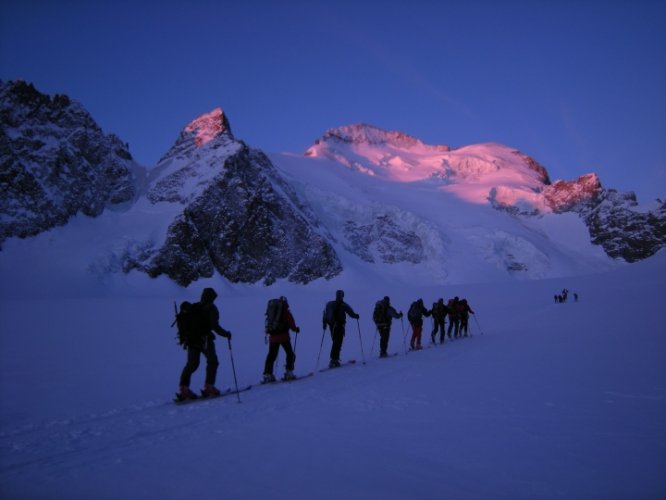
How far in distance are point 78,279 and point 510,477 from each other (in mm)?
Answer: 55419

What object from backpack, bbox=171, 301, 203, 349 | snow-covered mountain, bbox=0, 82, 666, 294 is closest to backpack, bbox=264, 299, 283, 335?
backpack, bbox=171, 301, 203, 349

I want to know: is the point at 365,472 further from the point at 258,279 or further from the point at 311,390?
the point at 258,279

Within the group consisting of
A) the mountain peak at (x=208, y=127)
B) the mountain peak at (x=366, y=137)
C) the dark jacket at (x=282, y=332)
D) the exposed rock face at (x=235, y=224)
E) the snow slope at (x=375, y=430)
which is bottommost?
the snow slope at (x=375, y=430)

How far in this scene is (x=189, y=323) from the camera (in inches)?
313

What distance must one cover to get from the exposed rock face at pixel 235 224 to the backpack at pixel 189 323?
52.0 meters

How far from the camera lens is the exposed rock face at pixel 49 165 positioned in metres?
56.0

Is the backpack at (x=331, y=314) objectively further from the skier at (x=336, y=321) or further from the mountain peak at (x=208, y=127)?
the mountain peak at (x=208, y=127)

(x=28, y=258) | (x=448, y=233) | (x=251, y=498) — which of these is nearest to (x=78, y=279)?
(x=28, y=258)

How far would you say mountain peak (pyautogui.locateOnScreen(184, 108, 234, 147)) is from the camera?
7731 centimetres

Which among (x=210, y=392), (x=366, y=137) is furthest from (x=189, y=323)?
(x=366, y=137)

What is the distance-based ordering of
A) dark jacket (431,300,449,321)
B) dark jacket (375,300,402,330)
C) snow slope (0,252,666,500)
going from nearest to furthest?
snow slope (0,252,666,500), dark jacket (375,300,402,330), dark jacket (431,300,449,321)

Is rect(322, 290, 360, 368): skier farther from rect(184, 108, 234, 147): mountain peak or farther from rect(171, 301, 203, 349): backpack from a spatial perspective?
rect(184, 108, 234, 147): mountain peak

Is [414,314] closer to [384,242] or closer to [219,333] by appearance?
[219,333]

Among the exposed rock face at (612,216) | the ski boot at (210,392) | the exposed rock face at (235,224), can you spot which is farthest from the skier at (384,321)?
the exposed rock face at (612,216)
